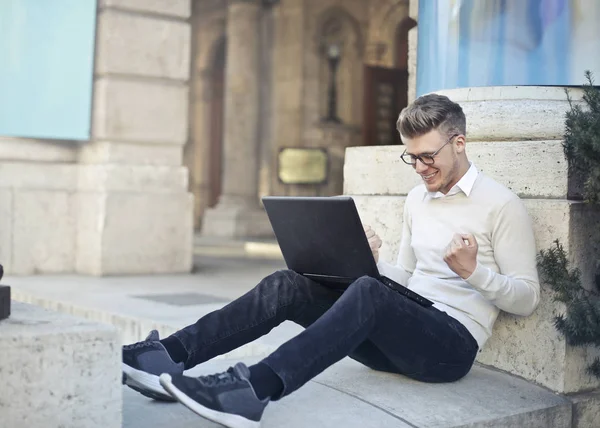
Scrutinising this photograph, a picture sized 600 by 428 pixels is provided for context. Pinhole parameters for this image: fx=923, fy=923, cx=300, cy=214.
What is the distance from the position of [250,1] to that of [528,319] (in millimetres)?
13966

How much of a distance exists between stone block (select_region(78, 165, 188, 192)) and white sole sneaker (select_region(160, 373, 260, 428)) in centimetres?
526

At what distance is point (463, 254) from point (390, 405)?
1.90 ft

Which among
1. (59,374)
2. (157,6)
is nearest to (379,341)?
(59,374)

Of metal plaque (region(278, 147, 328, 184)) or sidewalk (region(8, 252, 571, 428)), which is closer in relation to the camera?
sidewalk (region(8, 252, 571, 428))

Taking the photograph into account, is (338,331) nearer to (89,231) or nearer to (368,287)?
(368,287)

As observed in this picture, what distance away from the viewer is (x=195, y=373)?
140 inches

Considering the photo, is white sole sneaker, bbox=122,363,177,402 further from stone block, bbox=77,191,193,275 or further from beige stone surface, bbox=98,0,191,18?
beige stone surface, bbox=98,0,191,18

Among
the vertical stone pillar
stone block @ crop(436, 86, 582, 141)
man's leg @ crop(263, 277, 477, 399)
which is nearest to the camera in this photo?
man's leg @ crop(263, 277, 477, 399)

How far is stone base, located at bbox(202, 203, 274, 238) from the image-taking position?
52.2 ft

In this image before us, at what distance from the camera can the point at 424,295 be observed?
11.6ft

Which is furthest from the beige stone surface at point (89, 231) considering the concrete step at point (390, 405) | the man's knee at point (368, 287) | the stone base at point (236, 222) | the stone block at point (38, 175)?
the stone base at point (236, 222)

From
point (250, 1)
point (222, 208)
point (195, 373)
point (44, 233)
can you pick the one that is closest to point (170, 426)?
point (195, 373)

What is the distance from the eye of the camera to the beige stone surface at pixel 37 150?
7.72m

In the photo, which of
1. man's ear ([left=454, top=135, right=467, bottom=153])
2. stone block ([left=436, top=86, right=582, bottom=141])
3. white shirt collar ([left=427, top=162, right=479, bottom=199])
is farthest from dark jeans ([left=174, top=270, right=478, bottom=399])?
stone block ([left=436, top=86, right=582, bottom=141])
